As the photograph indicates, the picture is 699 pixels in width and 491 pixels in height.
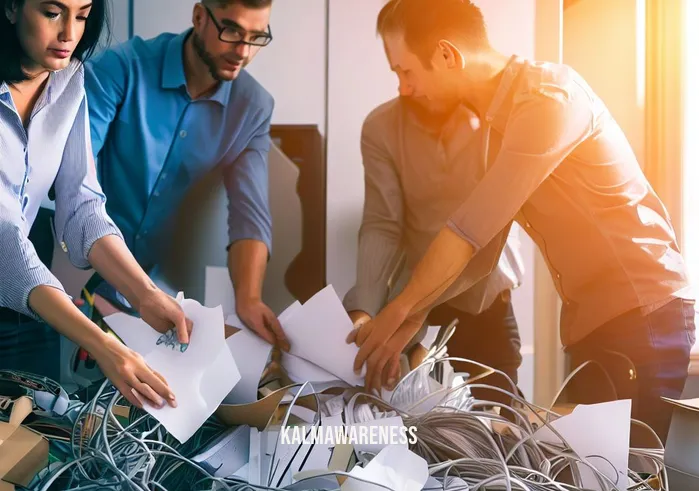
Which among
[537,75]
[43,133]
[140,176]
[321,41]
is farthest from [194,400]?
[537,75]

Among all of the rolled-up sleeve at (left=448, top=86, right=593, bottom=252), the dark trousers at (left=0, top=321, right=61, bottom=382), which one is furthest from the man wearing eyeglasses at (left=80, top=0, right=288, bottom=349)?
the rolled-up sleeve at (left=448, top=86, right=593, bottom=252)

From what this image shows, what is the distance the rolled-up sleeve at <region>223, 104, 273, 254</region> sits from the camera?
1007 millimetres

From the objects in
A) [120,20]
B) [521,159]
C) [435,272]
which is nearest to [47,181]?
[120,20]

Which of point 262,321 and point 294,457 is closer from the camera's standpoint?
point 294,457

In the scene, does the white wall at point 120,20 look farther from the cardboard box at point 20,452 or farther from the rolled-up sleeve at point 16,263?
the cardboard box at point 20,452

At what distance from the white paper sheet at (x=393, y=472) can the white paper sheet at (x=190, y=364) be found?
0.79ft

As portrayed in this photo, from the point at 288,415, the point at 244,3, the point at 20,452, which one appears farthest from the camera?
the point at 244,3

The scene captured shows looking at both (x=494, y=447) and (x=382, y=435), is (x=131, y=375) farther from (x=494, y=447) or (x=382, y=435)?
(x=494, y=447)

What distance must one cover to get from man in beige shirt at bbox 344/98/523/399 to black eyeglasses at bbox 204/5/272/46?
207 mm

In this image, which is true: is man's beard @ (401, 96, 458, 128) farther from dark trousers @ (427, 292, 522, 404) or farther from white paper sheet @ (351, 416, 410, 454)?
white paper sheet @ (351, 416, 410, 454)

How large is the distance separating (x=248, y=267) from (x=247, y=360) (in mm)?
148

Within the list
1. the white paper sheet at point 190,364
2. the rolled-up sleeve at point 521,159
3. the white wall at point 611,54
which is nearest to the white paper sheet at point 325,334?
the white paper sheet at point 190,364

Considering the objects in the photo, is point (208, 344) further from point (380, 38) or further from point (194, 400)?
point (380, 38)

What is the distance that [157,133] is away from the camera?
992 millimetres
